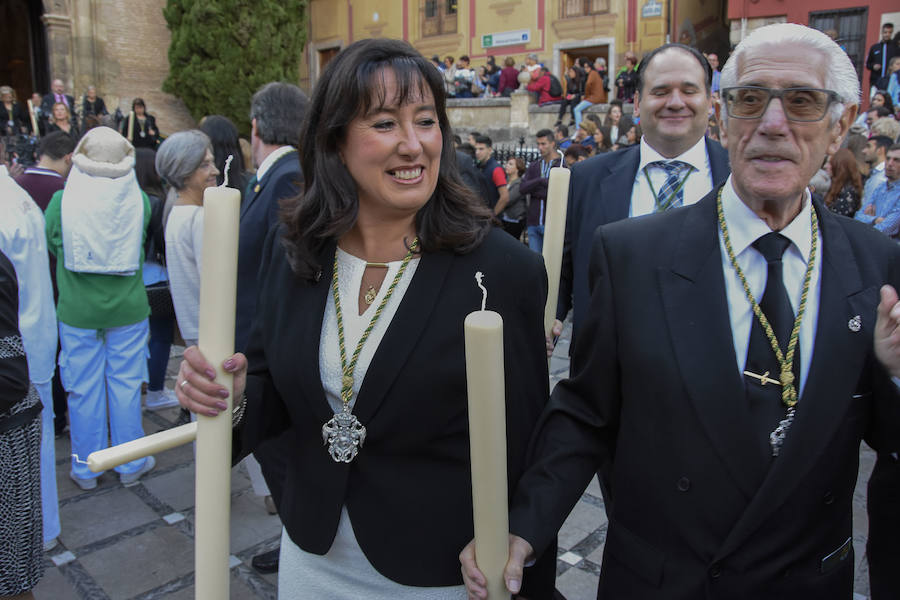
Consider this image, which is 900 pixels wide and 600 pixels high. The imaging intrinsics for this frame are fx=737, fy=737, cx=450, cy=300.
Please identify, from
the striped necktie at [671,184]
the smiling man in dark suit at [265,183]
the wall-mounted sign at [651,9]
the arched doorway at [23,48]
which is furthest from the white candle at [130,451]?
the arched doorway at [23,48]

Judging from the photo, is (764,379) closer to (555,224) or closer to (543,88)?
(555,224)

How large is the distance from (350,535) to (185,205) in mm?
2737

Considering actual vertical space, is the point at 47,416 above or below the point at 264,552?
above

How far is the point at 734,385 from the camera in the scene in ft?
4.33

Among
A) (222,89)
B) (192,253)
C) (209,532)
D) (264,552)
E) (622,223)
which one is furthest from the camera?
(222,89)

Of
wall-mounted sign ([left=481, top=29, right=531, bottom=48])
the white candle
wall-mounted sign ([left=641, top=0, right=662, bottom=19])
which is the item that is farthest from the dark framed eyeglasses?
wall-mounted sign ([left=481, top=29, right=531, bottom=48])

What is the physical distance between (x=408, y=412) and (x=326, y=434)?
7.6 inches

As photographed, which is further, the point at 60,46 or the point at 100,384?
the point at 60,46

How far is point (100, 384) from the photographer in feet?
13.5

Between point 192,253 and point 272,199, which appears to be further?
point 192,253

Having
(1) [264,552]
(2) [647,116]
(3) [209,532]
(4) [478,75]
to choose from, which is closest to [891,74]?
(4) [478,75]

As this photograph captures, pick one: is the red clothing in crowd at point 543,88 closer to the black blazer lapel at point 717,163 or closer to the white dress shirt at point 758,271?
the black blazer lapel at point 717,163

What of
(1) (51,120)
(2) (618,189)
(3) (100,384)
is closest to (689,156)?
(2) (618,189)

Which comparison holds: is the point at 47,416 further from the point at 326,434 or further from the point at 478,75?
the point at 478,75
